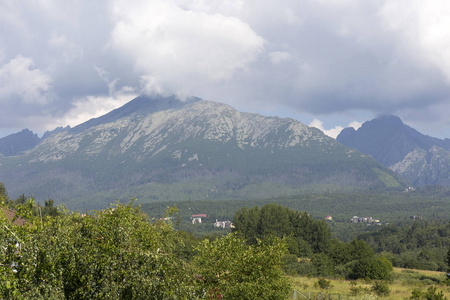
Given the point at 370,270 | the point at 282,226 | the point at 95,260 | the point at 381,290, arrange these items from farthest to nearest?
the point at 282,226
the point at 370,270
the point at 381,290
the point at 95,260

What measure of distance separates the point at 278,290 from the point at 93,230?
1315 cm

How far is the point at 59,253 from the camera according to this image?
1920 centimetres

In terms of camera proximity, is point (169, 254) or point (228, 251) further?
point (228, 251)

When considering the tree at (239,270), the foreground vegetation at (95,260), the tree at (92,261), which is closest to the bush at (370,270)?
the tree at (239,270)

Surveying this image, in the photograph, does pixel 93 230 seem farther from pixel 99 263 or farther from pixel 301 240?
pixel 301 240

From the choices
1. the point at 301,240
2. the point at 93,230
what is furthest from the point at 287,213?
the point at 93,230

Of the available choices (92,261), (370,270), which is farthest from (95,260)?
(370,270)

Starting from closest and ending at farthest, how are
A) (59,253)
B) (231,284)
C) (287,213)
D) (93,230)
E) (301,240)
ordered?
(59,253)
(93,230)
(231,284)
(301,240)
(287,213)

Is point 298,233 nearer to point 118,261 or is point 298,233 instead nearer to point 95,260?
point 118,261

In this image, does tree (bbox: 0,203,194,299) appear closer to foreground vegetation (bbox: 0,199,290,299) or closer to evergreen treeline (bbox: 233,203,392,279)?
foreground vegetation (bbox: 0,199,290,299)

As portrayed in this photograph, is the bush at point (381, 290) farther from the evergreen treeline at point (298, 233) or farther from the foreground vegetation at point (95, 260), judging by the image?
the evergreen treeline at point (298, 233)

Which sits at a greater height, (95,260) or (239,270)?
(95,260)

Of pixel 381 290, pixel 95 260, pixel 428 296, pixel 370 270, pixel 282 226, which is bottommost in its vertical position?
pixel 370 270

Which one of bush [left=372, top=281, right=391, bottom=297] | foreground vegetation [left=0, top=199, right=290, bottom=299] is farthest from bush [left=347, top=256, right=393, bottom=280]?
foreground vegetation [left=0, top=199, right=290, bottom=299]
